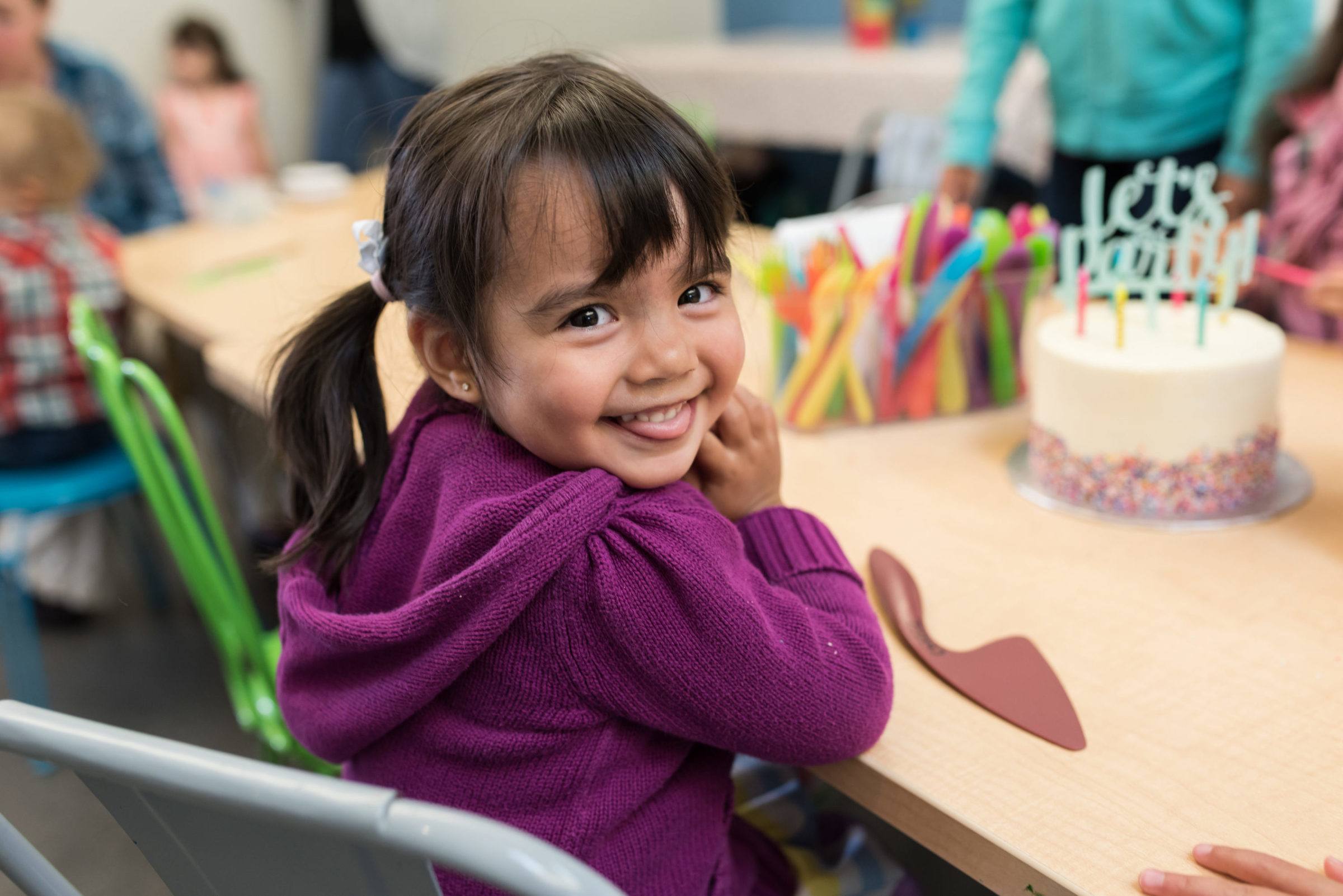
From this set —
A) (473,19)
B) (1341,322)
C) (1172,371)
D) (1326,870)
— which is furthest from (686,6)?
(1326,870)

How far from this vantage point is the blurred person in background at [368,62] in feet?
13.9

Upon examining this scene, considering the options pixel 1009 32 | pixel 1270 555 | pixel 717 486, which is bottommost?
pixel 1270 555

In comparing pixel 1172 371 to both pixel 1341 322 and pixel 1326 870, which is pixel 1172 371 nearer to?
pixel 1326 870

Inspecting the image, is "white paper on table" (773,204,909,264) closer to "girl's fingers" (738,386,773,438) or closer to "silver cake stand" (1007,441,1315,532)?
"silver cake stand" (1007,441,1315,532)

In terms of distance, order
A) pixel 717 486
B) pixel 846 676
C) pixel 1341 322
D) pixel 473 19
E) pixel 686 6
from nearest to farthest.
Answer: pixel 846 676 < pixel 717 486 < pixel 1341 322 < pixel 473 19 < pixel 686 6

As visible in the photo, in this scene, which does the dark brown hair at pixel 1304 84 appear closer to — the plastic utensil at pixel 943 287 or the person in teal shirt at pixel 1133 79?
the person in teal shirt at pixel 1133 79

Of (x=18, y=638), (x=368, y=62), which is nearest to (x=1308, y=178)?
(x=18, y=638)

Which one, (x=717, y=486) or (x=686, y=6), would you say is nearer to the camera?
(x=717, y=486)

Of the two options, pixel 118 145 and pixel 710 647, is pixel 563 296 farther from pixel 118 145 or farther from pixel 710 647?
pixel 118 145

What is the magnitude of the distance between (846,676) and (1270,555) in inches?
15.9

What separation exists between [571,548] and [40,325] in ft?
5.03

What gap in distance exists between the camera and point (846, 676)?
0.71m

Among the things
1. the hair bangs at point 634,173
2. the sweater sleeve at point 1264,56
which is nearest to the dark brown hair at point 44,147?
the hair bangs at point 634,173

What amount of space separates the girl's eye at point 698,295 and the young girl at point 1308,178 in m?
0.82
